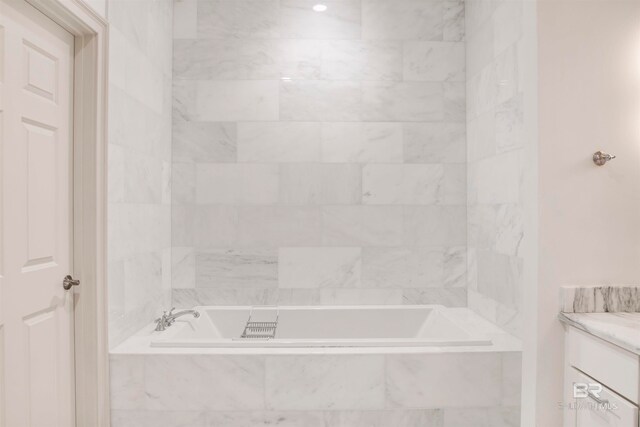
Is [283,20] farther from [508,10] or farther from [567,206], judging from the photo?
[567,206]

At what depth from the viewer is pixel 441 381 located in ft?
6.81

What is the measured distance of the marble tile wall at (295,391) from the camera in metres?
2.06

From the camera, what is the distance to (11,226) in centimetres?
158

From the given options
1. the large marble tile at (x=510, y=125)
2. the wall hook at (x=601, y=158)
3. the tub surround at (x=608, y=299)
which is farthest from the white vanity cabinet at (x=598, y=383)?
the large marble tile at (x=510, y=125)

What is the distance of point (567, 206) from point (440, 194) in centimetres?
129

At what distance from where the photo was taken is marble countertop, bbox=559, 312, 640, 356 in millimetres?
1400

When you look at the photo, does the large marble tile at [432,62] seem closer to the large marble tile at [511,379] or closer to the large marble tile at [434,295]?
the large marble tile at [434,295]

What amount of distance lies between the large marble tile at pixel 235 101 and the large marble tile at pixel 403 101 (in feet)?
2.03

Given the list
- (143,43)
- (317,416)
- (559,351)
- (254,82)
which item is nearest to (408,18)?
(254,82)

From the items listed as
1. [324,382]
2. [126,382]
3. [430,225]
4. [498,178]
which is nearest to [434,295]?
[430,225]

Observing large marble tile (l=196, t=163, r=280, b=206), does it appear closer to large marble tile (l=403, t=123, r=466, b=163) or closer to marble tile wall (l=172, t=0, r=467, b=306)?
marble tile wall (l=172, t=0, r=467, b=306)

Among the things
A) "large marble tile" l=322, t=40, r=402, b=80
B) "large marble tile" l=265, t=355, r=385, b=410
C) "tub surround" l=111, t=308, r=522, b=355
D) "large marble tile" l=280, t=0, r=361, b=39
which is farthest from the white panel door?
"large marble tile" l=322, t=40, r=402, b=80

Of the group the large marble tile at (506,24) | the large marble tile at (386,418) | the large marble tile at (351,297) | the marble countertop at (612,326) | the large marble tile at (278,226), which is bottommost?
the large marble tile at (386,418)

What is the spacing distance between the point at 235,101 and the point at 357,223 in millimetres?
1136
